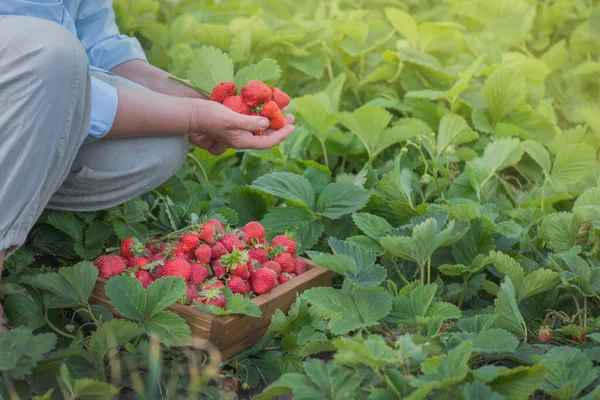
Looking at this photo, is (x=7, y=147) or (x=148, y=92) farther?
(x=148, y=92)

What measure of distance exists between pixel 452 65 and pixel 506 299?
149 centimetres

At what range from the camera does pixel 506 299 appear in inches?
65.1

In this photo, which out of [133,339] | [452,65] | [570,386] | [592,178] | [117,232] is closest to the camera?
[570,386]

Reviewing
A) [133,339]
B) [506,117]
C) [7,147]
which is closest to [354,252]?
[133,339]

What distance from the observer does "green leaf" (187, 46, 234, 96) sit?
6.21ft

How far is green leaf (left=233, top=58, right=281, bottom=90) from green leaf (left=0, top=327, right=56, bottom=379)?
31.3 inches

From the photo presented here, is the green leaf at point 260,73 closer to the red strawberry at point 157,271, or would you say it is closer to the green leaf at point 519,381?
the red strawberry at point 157,271

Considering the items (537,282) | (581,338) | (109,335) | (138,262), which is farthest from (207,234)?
(581,338)

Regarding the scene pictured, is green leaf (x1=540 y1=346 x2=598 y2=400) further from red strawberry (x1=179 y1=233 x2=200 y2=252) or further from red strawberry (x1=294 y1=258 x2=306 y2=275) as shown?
red strawberry (x1=179 y1=233 x2=200 y2=252)

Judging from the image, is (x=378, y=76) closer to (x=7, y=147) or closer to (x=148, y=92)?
→ (x=148, y=92)

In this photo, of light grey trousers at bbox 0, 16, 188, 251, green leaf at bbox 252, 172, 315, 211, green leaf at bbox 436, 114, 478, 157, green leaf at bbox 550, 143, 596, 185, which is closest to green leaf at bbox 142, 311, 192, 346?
light grey trousers at bbox 0, 16, 188, 251

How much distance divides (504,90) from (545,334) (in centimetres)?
108

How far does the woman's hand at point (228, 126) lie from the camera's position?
172 centimetres

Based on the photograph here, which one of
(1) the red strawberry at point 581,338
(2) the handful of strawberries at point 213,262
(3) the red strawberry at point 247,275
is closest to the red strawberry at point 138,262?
(2) the handful of strawberries at point 213,262
